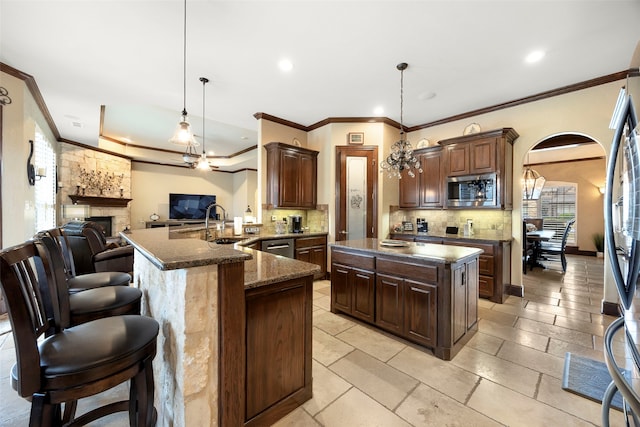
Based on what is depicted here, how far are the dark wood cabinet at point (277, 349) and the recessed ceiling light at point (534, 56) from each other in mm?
3524

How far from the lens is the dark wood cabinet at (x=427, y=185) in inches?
182

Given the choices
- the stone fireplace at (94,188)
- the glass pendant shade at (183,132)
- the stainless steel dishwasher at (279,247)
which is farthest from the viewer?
the stone fireplace at (94,188)

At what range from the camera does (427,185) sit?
4.77 meters

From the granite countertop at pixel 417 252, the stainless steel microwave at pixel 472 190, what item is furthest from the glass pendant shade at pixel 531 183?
the granite countertop at pixel 417 252

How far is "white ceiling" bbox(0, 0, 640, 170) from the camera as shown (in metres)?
2.25

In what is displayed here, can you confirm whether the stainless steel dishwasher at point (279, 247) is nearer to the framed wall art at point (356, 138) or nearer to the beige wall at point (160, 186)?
the framed wall art at point (356, 138)

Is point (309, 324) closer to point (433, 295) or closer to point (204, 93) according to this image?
point (433, 295)

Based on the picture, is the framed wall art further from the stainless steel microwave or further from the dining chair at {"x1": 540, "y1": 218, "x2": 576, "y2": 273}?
the dining chair at {"x1": 540, "y1": 218, "x2": 576, "y2": 273}

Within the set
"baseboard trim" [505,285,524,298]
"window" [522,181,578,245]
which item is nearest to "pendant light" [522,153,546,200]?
"baseboard trim" [505,285,524,298]

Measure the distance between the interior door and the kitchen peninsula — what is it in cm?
321

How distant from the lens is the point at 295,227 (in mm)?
4977

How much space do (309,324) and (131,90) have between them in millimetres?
4230

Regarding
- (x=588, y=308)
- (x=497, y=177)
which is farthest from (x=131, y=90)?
(x=588, y=308)

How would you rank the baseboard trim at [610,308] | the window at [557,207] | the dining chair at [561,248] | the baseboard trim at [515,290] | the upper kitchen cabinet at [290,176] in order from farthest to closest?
the window at [557,207]
the dining chair at [561,248]
the upper kitchen cabinet at [290,176]
the baseboard trim at [515,290]
the baseboard trim at [610,308]
